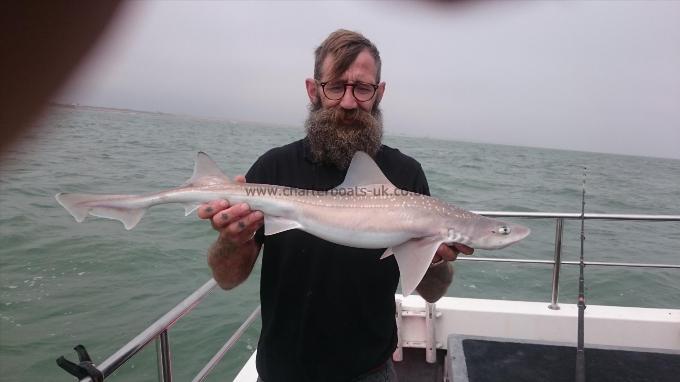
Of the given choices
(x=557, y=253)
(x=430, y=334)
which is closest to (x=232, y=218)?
(x=430, y=334)

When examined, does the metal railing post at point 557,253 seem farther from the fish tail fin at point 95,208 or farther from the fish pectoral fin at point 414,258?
the fish tail fin at point 95,208

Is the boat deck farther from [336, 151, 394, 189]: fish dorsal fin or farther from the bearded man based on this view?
[336, 151, 394, 189]: fish dorsal fin

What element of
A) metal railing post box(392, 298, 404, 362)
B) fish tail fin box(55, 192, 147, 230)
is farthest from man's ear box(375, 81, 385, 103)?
metal railing post box(392, 298, 404, 362)

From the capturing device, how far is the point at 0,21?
557 mm

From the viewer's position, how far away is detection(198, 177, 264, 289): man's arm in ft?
7.90

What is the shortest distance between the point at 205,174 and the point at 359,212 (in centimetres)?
98

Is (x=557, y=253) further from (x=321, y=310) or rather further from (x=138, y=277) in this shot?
(x=138, y=277)

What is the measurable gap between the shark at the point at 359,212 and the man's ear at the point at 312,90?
64 centimetres

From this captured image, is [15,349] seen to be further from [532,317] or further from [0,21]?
[0,21]

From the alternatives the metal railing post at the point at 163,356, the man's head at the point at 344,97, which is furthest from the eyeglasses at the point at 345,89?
the metal railing post at the point at 163,356

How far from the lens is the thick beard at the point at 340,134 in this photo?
110 inches

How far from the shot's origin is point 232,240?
8.26 ft

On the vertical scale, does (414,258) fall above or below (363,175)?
below

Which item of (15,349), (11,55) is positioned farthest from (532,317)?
(15,349)
